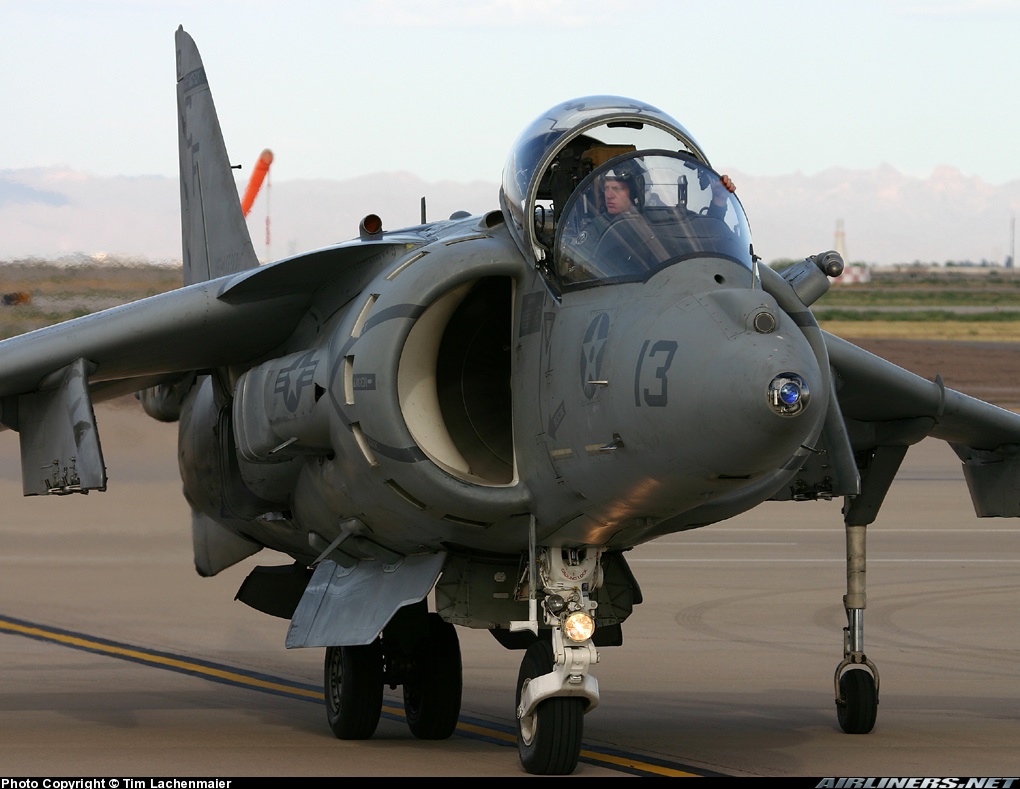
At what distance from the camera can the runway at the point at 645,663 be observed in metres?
10.6

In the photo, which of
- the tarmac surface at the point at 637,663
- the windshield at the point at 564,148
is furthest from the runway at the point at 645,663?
the windshield at the point at 564,148

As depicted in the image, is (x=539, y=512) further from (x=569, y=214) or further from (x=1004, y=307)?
(x=1004, y=307)

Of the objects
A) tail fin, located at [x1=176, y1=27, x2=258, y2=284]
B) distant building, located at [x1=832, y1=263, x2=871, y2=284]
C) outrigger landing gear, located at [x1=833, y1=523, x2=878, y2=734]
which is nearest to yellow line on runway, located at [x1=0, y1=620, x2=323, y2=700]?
tail fin, located at [x1=176, y1=27, x2=258, y2=284]

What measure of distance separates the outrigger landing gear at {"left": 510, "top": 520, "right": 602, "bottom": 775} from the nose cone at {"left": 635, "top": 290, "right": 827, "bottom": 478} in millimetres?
1485

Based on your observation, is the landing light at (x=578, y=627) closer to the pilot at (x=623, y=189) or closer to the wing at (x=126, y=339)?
the pilot at (x=623, y=189)

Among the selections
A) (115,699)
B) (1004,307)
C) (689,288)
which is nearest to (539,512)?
(689,288)

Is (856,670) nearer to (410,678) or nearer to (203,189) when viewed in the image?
(410,678)

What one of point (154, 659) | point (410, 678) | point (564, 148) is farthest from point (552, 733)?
point (154, 659)

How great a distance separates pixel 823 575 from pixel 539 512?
13.6 m

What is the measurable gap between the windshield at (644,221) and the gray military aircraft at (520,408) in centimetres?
1

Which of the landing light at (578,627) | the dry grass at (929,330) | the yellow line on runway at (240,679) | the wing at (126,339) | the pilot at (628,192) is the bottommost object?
the yellow line on runway at (240,679)

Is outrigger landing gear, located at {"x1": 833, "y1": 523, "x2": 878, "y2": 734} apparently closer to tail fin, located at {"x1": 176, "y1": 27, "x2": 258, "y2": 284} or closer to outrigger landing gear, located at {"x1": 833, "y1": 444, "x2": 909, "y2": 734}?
outrigger landing gear, located at {"x1": 833, "y1": 444, "x2": 909, "y2": 734}

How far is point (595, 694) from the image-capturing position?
9.45 m

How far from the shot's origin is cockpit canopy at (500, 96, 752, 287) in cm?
889
